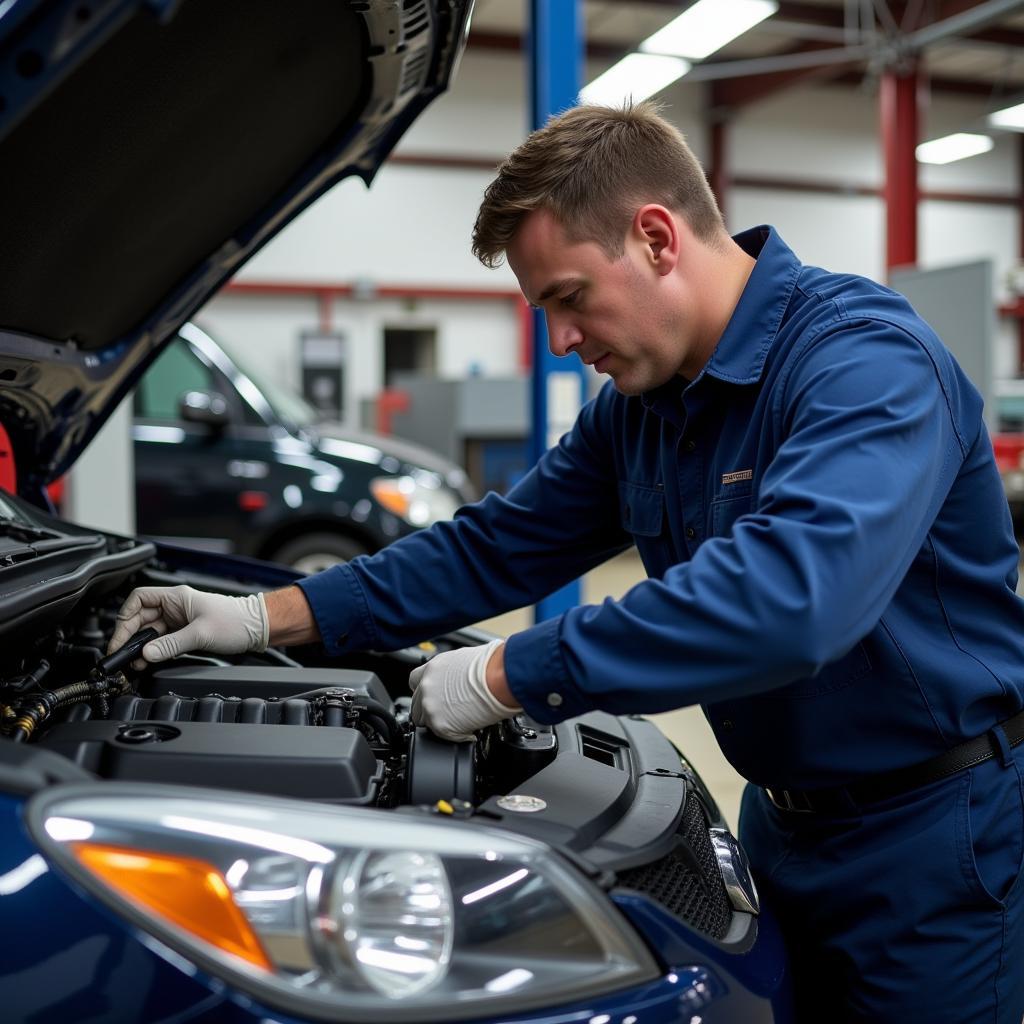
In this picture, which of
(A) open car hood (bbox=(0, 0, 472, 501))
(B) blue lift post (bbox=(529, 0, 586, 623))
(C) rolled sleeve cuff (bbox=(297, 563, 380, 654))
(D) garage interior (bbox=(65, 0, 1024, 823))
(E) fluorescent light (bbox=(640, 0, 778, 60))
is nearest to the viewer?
(A) open car hood (bbox=(0, 0, 472, 501))

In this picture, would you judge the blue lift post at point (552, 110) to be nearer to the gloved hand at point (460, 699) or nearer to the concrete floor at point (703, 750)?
the concrete floor at point (703, 750)

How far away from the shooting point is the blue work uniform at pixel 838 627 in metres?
0.92

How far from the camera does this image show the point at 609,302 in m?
1.21

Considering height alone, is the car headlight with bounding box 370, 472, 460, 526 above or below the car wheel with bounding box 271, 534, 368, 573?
above

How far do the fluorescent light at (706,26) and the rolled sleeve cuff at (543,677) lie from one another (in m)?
7.86

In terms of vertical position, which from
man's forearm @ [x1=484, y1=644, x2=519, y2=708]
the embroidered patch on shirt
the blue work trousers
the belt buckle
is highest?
the embroidered patch on shirt

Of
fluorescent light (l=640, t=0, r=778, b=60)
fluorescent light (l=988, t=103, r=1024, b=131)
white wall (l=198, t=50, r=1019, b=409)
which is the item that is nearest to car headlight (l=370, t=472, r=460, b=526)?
fluorescent light (l=640, t=0, r=778, b=60)

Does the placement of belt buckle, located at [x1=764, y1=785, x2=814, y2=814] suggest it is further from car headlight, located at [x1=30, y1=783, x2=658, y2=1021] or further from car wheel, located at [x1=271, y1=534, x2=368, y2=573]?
car wheel, located at [x1=271, y1=534, x2=368, y2=573]

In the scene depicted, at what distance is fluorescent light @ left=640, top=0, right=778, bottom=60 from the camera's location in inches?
308

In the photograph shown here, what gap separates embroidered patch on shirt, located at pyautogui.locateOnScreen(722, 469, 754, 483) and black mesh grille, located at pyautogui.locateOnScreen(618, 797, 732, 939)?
1.25ft

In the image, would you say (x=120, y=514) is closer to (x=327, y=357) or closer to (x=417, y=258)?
(x=327, y=357)

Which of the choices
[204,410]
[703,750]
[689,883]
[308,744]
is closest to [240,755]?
[308,744]

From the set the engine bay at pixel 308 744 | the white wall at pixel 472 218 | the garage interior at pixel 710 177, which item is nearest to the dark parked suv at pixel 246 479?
the engine bay at pixel 308 744

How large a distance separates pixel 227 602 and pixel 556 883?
2.58 feet
